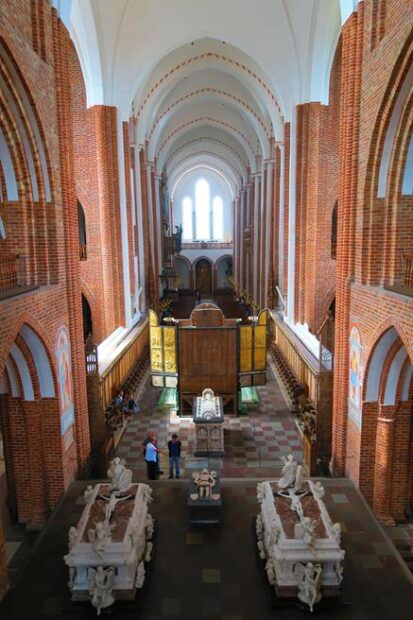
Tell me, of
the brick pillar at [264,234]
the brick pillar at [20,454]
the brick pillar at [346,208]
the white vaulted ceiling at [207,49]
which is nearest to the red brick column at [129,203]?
the white vaulted ceiling at [207,49]

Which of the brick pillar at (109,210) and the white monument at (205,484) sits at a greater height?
the brick pillar at (109,210)

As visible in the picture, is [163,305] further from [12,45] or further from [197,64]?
[12,45]

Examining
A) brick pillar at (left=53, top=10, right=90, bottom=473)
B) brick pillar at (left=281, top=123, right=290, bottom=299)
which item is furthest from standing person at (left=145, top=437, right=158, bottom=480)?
brick pillar at (left=281, top=123, right=290, bottom=299)

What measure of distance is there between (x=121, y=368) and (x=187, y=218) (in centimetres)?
3213

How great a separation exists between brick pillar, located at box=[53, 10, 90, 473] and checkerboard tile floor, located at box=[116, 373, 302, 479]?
1682mm

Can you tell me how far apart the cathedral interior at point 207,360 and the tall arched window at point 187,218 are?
27.5 meters

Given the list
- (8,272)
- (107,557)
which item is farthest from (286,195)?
(107,557)

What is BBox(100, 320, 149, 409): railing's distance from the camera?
1141 centimetres

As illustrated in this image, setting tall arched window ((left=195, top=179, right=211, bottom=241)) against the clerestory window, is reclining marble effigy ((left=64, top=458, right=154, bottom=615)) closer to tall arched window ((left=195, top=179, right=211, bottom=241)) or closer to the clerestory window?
the clerestory window

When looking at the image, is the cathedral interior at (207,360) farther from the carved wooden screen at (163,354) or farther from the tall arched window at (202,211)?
the tall arched window at (202,211)

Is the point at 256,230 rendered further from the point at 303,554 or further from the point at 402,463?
the point at 303,554

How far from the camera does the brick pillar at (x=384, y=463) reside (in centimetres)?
790

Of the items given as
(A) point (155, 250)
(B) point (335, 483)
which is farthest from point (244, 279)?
(B) point (335, 483)

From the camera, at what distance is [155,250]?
1006 inches
